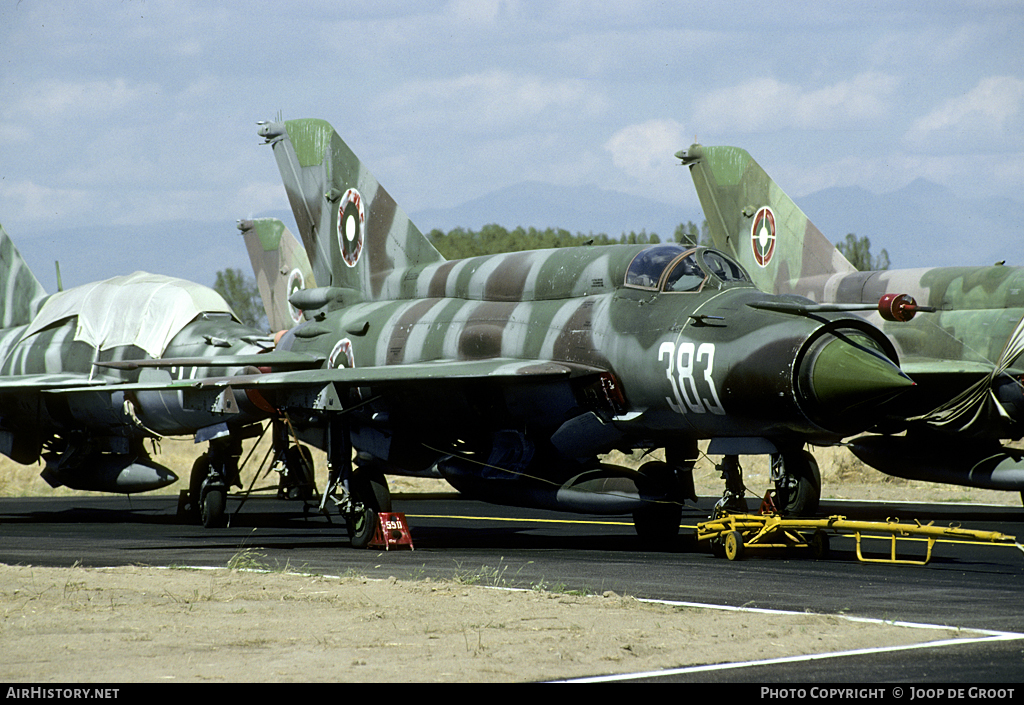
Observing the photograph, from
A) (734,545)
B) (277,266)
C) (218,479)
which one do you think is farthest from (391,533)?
(277,266)

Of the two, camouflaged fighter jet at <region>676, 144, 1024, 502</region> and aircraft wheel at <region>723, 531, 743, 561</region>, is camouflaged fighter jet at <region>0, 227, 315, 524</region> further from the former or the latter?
camouflaged fighter jet at <region>676, 144, 1024, 502</region>

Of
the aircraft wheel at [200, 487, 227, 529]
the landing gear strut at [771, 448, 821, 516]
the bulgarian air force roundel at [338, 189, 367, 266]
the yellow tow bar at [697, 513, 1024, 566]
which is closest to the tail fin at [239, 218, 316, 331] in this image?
the aircraft wheel at [200, 487, 227, 529]

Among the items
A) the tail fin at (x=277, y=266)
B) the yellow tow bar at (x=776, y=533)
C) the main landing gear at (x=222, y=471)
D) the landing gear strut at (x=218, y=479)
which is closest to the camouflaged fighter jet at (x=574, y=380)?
the yellow tow bar at (x=776, y=533)

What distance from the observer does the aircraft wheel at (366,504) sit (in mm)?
17312

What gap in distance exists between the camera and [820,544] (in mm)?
14805

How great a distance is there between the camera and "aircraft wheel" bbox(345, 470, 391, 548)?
17.3 metres

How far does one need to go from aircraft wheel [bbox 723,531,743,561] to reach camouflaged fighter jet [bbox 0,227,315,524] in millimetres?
9972

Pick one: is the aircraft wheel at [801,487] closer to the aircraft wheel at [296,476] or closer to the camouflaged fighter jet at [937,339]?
the camouflaged fighter jet at [937,339]

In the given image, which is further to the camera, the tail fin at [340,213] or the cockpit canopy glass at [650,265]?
the tail fin at [340,213]

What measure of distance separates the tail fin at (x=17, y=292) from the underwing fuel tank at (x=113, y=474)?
4.15m
